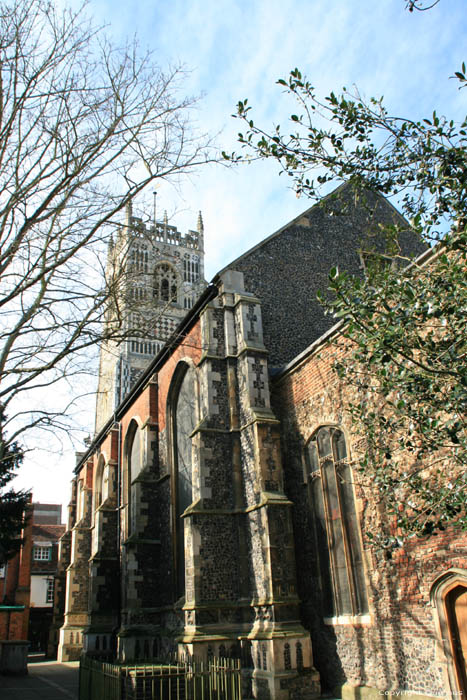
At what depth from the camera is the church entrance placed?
886 cm

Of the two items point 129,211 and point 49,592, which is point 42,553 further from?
point 129,211

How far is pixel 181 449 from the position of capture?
18.2 meters

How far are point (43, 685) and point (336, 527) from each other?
1189 centimetres

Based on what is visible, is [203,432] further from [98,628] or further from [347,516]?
[98,628]

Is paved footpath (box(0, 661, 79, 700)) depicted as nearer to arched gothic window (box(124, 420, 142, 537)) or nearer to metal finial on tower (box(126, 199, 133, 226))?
arched gothic window (box(124, 420, 142, 537))

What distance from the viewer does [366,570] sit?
10938mm

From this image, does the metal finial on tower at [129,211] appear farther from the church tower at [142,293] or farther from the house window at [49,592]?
the house window at [49,592]

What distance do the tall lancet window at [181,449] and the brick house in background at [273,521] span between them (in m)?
0.06

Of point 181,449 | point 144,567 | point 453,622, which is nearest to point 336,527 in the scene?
point 453,622

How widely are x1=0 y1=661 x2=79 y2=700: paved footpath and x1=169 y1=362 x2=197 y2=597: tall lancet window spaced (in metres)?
4.09

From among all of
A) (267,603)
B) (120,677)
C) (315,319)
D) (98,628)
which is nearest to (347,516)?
(267,603)

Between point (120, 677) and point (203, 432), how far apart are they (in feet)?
19.5

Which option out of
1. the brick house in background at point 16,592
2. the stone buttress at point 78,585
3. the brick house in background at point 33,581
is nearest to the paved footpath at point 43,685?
the stone buttress at point 78,585

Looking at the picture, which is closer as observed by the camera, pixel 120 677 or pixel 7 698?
pixel 120 677
